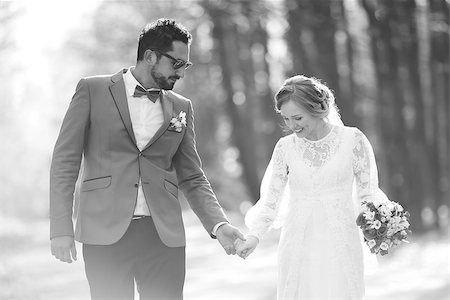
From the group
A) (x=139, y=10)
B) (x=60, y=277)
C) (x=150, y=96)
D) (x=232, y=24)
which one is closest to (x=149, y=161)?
(x=150, y=96)

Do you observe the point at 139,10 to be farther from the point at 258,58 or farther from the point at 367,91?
the point at 367,91

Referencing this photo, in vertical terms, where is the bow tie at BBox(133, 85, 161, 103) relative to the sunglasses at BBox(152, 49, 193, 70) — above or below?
below

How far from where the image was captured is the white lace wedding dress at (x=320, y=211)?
21.7 feet

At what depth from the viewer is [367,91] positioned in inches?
1096

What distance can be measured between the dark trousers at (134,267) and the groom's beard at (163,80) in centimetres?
80

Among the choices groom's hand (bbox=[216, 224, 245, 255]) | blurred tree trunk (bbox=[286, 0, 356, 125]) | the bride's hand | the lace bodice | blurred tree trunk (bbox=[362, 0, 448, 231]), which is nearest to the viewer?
groom's hand (bbox=[216, 224, 245, 255])

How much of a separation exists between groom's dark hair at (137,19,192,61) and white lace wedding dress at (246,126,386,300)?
46.8 inches

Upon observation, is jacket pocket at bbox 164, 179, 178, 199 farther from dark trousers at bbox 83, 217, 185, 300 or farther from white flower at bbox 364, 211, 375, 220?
white flower at bbox 364, 211, 375, 220

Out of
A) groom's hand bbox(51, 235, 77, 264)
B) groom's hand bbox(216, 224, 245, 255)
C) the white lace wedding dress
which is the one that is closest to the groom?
groom's hand bbox(51, 235, 77, 264)

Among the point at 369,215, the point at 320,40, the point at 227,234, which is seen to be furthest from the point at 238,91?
the point at 227,234

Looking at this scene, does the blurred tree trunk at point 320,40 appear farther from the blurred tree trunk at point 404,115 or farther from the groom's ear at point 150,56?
the groom's ear at point 150,56

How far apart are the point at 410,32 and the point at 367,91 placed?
25.8ft

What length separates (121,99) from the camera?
19.7 ft

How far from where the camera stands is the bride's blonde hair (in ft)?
21.7
